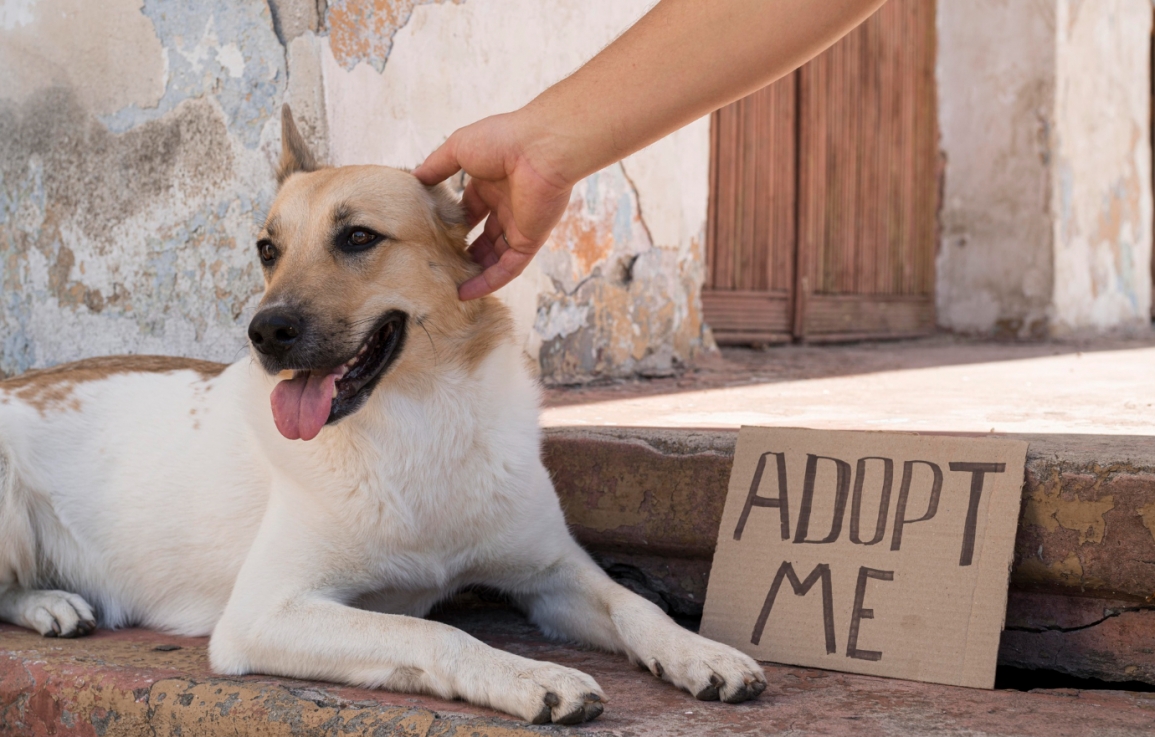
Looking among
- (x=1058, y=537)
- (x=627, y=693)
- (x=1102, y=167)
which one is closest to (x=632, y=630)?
(x=627, y=693)

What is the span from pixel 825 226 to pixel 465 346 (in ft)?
14.7

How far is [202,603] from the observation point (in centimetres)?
231

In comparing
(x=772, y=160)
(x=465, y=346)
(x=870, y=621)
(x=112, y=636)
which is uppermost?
(x=772, y=160)

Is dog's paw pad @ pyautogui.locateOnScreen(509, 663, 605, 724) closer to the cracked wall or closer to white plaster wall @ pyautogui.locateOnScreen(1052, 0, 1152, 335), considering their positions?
the cracked wall

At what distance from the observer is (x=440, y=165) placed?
2156mm

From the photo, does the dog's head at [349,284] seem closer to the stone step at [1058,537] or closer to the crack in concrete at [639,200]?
the stone step at [1058,537]

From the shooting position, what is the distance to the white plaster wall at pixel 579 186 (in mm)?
3068

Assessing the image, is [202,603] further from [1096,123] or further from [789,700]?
[1096,123]

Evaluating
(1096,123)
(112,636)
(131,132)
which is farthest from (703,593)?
(1096,123)

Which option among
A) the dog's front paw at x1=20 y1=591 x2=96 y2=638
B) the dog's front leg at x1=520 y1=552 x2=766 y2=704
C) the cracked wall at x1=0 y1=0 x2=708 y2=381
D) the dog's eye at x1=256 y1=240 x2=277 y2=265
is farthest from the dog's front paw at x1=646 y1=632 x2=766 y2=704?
the cracked wall at x1=0 y1=0 x2=708 y2=381

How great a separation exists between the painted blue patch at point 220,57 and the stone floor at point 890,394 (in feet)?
4.24

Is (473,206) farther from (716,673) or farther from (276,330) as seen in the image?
(716,673)

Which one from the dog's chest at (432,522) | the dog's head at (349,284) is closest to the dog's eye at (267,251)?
the dog's head at (349,284)

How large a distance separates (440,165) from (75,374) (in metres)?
1.19
